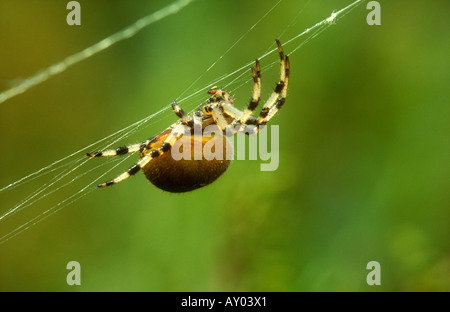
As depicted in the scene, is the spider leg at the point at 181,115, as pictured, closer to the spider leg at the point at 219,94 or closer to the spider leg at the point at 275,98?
the spider leg at the point at 219,94

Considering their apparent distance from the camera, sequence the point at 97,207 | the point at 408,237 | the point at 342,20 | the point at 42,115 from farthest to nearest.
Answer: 1. the point at 42,115
2. the point at 97,207
3. the point at 342,20
4. the point at 408,237

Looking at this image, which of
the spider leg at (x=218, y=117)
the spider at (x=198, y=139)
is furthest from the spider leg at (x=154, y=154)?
the spider leg at (x=218, y=117)

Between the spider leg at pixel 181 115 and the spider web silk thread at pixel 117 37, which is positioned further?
the spider web silk thread at pixel 117 37

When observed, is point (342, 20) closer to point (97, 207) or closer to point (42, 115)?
point (97, 207)

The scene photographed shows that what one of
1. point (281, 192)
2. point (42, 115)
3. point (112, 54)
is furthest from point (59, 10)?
point (281, 192)

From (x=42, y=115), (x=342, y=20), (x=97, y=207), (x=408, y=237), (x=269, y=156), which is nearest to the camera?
(x=408, y=237)

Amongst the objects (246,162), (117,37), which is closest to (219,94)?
(246,162)

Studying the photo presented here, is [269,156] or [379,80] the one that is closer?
[269,156]

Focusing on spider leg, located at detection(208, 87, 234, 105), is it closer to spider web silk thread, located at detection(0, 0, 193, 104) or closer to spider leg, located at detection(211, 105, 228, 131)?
spider leg, located at detection(211, 105, 228, 131)

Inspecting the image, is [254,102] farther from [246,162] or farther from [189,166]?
[246,162]
